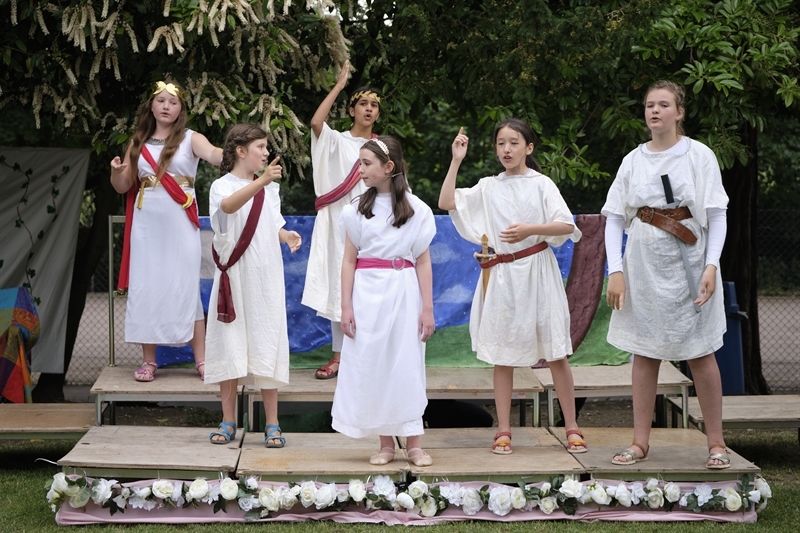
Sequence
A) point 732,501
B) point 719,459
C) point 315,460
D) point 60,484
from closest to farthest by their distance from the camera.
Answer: point 60,484, point 732,501, point 719,459, point 315,460

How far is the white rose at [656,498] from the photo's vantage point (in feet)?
16.0

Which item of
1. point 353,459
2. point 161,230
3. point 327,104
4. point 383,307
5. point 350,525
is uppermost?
point 327,104

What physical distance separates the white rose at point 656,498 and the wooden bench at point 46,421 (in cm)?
311

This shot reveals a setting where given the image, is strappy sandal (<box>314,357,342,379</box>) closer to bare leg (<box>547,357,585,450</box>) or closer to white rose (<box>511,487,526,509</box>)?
bare leg (<box>547,357,585,450</box>)

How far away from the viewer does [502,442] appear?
5246mm

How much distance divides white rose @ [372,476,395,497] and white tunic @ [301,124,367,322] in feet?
5.19

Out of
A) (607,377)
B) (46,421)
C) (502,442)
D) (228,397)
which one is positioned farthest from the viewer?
(607,377)

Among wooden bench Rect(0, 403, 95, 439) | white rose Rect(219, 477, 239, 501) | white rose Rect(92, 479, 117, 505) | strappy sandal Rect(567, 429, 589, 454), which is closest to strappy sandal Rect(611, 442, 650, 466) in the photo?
strappy sandal Rect(567, 429, 589, 454)

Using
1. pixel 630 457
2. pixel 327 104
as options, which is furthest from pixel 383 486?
pixel 327 104

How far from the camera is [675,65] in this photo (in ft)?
23.9

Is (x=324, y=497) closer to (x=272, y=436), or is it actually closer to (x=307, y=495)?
(x=307, y=495)

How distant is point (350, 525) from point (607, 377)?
7.45 feet

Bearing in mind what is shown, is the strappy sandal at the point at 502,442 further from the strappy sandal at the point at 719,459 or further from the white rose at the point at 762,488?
the white rose at the point at 762,488

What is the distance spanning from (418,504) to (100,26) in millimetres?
3660
